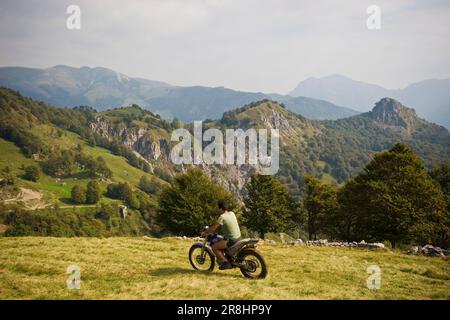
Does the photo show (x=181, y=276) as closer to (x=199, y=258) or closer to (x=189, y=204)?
(x=199, y=258)

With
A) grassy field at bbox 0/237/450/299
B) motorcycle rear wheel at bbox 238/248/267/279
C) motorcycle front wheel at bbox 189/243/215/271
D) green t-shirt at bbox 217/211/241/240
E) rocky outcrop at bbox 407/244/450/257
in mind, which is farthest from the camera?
rocky outcrop at bbox 407/244/450/257

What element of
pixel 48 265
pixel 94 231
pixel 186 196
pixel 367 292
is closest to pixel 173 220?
pixel 186 196

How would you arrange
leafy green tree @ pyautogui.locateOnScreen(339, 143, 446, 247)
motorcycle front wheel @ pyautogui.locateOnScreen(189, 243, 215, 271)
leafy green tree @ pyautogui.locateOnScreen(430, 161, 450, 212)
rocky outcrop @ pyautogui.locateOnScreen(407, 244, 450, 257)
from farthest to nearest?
leafy green tree @ pyautogui.locateOnScreen(430, 161, 450, 212), leafy green tree @ pyautogui.locateOnScreen(339, 143, 446, 247), rocky outcrop @ pyautogui.locateOnScreen(407, 244, 450, 257), motorcycle front wheel @ pyautogui.locateOnScreen(189, 243, 215, 271)

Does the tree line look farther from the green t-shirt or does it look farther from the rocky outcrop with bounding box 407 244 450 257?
the green t-shirt

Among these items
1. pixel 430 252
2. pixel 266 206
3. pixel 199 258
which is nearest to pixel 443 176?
pixel 266 206

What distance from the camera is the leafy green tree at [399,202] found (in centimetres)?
4191

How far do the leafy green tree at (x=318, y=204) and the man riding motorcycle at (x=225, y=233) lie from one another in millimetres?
45715

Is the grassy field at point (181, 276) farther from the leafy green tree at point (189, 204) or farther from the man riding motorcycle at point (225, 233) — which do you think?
the leafy green tree at point (189, 204)

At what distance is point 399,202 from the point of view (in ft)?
139

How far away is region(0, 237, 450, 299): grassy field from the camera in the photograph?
42.8 feet

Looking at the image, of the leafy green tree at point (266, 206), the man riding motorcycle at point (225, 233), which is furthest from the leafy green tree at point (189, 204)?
the man riding motorcycle at point (225, 233)

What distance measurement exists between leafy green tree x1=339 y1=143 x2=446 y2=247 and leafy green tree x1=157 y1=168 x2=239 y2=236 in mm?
19678

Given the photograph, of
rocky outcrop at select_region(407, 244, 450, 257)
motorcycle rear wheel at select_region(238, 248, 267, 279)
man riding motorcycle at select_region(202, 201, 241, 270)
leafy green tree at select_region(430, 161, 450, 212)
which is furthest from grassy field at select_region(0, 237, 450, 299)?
leafy green tree at select_region(430, 161, 450, 212)
